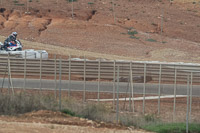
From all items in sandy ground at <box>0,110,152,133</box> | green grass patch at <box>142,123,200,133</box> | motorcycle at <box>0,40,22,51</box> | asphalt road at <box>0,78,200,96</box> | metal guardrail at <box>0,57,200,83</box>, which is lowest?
green grass patch at <box>142,123,200,133</box>

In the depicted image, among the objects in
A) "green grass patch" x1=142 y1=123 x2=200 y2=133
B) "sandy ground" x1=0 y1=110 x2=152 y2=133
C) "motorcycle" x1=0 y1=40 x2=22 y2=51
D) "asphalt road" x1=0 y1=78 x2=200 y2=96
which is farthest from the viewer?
"motorcycle" x1=0 y1=40 x2=22 y2=51

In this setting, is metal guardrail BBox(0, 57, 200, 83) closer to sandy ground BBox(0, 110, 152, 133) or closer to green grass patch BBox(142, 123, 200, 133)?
green grass patch BBox(142, 123, 200, 133)

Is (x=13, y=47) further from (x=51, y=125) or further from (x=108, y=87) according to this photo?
(x=51, y=125)

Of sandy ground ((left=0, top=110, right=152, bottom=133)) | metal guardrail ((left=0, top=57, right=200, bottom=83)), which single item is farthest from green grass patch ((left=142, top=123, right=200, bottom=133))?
metal guardrail ((left=0, top=57, right=200, bottom=83))

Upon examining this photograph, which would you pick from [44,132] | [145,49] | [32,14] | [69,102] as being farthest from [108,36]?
[44,132]

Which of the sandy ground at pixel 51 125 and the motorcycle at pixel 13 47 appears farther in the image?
the motorcycle at pixel 13 47

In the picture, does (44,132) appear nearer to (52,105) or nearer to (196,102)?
(52,105)

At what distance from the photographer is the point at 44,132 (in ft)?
46.1

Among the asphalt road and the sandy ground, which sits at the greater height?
the asphalt road

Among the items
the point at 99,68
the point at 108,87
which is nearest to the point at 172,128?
the point at 99,68

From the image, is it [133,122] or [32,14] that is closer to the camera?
[133,122]

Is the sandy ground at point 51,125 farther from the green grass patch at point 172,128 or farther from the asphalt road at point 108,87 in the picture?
the asphalt road at point 108,87

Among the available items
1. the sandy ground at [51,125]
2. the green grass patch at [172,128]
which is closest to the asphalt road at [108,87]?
the green grass patch at [172,128]

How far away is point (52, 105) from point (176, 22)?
5548cm
